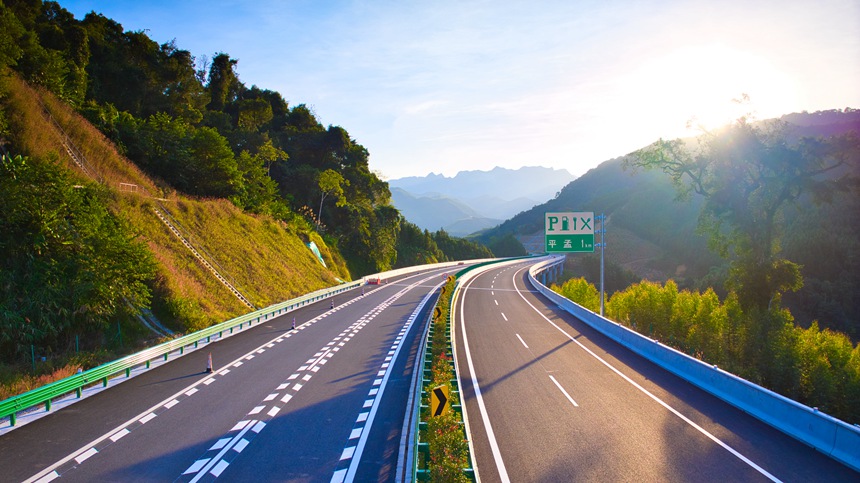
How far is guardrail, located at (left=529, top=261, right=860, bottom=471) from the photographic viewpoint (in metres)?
9.20

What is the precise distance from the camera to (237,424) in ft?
36.6

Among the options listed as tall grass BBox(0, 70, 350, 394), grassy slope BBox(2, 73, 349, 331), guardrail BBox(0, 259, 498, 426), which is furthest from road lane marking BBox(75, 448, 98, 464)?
grassy slope BBox(2, 73, 349, 331)

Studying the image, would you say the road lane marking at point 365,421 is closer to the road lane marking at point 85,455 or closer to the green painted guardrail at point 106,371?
the road lane marking at point 85,455

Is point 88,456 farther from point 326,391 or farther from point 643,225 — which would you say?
point 643,225

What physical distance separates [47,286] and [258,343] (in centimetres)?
773

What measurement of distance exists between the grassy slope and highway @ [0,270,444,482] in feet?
20.9

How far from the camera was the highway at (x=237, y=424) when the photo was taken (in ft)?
29.2

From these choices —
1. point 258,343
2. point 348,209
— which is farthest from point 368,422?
point 348,209

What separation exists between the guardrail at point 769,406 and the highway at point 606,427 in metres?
0.23

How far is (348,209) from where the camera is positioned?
64812 mm

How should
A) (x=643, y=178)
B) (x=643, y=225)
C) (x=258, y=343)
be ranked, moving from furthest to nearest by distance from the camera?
(x=643, y=178)
(x=643, y=225)
(x=258, y=343)

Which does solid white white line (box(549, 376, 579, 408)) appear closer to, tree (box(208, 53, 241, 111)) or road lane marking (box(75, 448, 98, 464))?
road lane marking (box(75, 448, 98, 464))

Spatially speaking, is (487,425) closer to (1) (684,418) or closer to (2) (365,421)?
(2) (365,421)

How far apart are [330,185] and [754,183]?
147 feet
